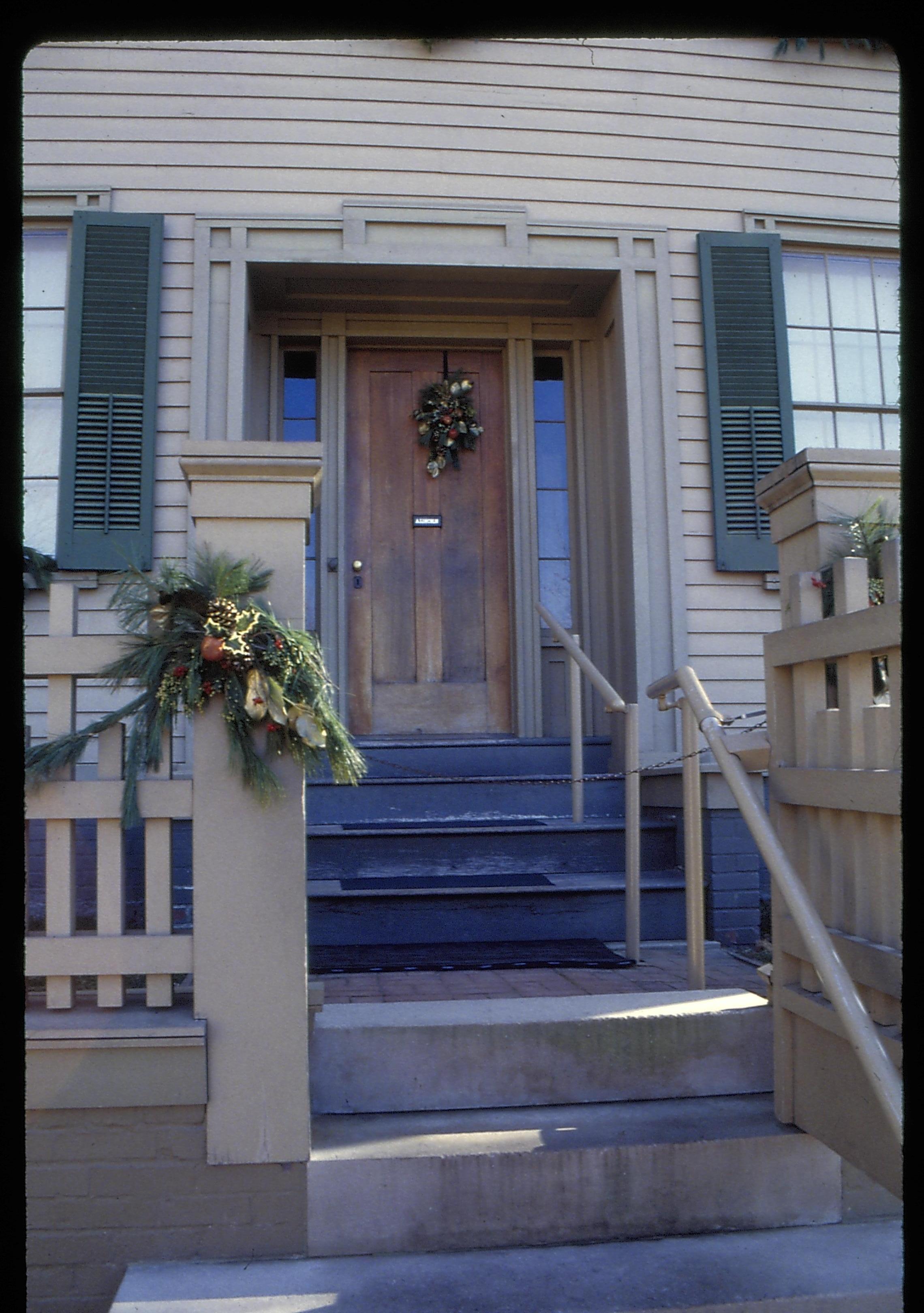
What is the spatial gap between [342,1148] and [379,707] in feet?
11.4

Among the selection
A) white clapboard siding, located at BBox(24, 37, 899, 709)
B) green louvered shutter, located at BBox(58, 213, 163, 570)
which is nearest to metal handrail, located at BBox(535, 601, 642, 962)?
white clapboard siding, located at BBox(24, 37, 899, 709)

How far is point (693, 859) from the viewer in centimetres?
327

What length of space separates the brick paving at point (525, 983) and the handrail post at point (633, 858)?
Answer: 0.09 meters

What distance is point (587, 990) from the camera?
3.18 metres

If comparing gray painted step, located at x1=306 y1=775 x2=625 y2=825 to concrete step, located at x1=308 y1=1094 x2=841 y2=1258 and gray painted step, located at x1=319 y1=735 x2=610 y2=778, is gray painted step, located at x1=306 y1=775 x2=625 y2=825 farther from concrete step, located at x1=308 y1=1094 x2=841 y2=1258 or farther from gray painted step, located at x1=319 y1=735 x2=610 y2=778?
concrete step, located at x1=308 y1=1094 x2=841 y2=1258

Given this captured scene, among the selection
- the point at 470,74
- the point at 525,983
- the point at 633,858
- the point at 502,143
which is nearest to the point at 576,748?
the point at 633,858

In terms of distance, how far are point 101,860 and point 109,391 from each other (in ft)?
11.1

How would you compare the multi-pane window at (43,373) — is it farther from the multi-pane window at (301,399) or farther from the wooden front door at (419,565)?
the wooden front door at (419,565)

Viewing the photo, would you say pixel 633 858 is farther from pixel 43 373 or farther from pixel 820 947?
pixel 43 373

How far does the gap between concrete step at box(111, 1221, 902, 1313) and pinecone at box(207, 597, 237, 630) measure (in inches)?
53.8

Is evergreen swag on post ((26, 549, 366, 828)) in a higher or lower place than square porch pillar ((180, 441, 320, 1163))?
higher

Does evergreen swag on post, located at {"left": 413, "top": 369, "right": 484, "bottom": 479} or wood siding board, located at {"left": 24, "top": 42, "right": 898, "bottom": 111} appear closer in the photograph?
wood siding board, located at {"left": 24, "top": 42, "right": 898, "bottom": 111}

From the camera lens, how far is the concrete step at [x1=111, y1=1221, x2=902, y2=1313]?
2.05 m

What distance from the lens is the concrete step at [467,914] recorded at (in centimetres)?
390
